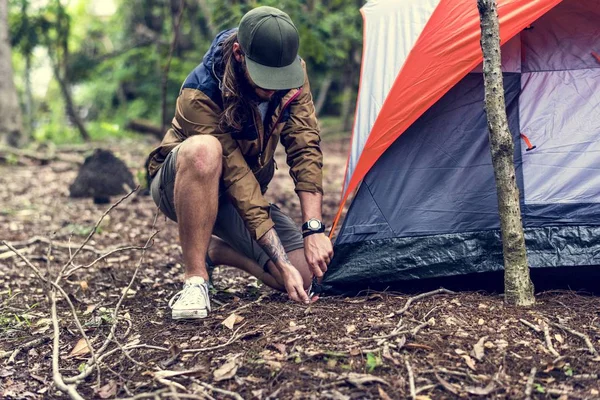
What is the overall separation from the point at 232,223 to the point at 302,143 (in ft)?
1.84

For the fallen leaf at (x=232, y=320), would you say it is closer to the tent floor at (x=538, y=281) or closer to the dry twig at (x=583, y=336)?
the tent floor at (x=538, y=281)

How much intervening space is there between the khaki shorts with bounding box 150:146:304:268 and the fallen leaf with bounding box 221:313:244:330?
45 cm

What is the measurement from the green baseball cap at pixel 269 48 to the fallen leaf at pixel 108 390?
1.39 meters

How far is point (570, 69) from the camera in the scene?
3305mm

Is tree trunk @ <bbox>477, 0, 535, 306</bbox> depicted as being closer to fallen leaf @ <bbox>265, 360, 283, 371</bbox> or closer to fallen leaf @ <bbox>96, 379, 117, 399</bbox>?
fallen leaf @ <bbox>265, 360, 283, 371</bbox>

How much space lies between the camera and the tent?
322cm

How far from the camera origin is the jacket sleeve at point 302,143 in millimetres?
3355

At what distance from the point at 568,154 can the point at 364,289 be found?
1.22m

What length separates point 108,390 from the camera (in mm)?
2455

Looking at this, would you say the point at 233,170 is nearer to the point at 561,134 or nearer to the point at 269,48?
the point at 269,48

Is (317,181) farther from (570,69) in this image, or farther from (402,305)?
(570,69)

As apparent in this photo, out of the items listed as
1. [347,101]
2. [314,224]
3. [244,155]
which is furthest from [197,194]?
[347,101]

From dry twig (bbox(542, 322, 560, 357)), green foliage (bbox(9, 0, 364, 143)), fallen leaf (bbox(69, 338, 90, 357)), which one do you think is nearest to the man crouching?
fallen leaf (bbox(69, 338, 90, 357))

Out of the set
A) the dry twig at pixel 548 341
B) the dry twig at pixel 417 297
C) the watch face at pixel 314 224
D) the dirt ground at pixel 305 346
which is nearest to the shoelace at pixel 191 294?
the dirt ground at pixel 305 346
